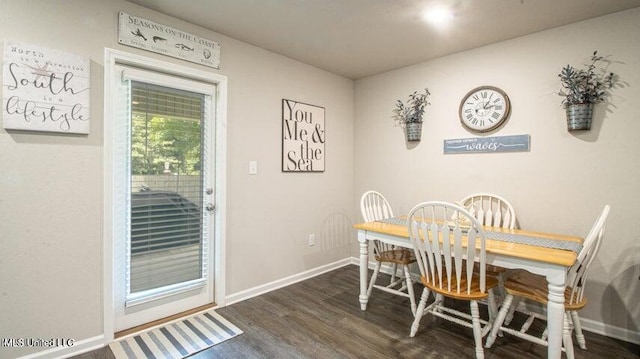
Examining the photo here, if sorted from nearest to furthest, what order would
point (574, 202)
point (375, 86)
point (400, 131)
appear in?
point (574, 202) → point (400, 131) → point (375, 86)

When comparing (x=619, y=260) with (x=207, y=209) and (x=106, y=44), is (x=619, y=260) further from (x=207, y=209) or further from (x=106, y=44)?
(x=106, y=44)

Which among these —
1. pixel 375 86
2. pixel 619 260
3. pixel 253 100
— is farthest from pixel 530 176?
pixel 253 100

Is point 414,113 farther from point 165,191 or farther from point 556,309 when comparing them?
point 165,191

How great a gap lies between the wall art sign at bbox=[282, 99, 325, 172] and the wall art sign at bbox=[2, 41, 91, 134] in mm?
1618

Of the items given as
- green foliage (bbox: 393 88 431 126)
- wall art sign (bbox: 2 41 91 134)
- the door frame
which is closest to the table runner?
green foliage (bbox: 393 88 431 126)

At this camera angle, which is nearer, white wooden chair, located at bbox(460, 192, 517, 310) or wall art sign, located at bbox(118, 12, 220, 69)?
wall art sign, located at bbox(118, 12, 220, 69)

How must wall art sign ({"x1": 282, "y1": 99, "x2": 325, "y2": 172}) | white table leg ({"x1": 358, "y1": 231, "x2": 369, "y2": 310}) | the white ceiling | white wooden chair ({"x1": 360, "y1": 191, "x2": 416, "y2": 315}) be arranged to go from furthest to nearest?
wall art sign ({"x1": 282, "y1": 99, "x2": 325, "y2": 172}), white wooden chair ({"x1": 360, "y1": 191, "x2": 416, "y2": 315}), white table leg ({"x1": 358, "y1": 231, "x2": 369, "y2": 310}), the white ceiling

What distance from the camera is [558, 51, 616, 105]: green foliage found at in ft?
7.16

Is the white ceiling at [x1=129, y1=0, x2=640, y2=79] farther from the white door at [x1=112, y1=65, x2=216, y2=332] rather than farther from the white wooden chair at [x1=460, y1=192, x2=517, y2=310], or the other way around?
the white wooden chair at [x1=460, y1=192, x2=517, y2=310]

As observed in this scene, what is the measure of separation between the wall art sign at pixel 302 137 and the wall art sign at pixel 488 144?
1343 mm

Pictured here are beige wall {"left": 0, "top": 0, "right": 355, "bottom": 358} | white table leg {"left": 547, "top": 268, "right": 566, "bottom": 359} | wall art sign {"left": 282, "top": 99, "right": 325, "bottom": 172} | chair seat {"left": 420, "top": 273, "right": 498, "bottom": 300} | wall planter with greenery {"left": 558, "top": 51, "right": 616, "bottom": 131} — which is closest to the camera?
white table leg {"left": 547, "top": 268, "right": 566, "bottom": 359}

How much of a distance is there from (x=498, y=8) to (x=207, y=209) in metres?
2.67

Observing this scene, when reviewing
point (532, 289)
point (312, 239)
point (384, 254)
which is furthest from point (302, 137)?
point (532, 289)

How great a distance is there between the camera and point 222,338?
2.11 m
